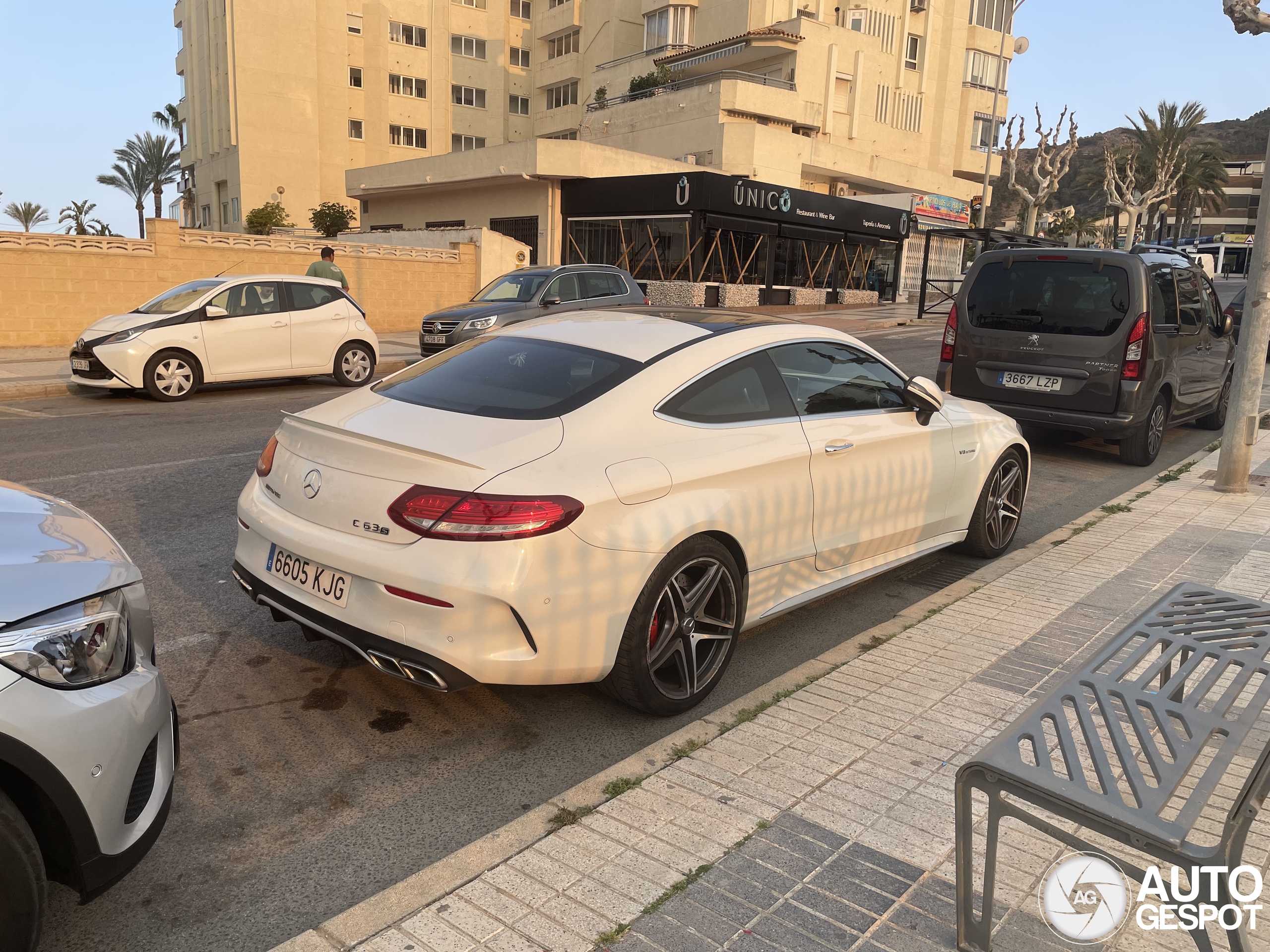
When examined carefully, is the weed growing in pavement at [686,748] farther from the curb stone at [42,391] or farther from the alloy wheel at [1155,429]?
the curb stone at [42,391]

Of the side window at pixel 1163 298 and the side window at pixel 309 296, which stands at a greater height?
the side window at pixel 1163 298

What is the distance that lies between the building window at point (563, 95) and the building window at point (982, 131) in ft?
76.1

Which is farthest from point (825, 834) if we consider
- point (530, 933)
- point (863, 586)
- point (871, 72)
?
point (871, 72)

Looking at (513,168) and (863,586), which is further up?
(513,168)

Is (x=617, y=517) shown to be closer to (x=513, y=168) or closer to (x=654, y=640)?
(x=654, y=640)

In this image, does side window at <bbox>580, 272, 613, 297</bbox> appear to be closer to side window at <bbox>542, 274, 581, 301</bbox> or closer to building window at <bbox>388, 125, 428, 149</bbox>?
side window at <bbox>542, 274, 581, 301</bbox>

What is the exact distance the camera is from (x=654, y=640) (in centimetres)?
377

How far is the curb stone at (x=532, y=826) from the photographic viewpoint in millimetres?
2496

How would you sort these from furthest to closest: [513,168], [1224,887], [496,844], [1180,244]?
[1180,244] → [513,168] → [496,844] → [1224,887]

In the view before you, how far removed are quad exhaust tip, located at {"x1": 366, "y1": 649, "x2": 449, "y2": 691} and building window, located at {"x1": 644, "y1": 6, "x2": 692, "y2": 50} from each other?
5104 cm

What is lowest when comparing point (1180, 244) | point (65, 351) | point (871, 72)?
point (65, 351)

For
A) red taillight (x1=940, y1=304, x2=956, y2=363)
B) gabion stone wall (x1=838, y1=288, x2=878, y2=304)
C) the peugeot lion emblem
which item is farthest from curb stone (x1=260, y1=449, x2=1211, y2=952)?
gabion stone wall (x1=838, y1=288, x2=878, y2=304)

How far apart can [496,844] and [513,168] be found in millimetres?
33938

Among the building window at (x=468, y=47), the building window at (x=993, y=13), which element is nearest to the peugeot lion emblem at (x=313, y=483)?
the building window at (x=468, y=47)
